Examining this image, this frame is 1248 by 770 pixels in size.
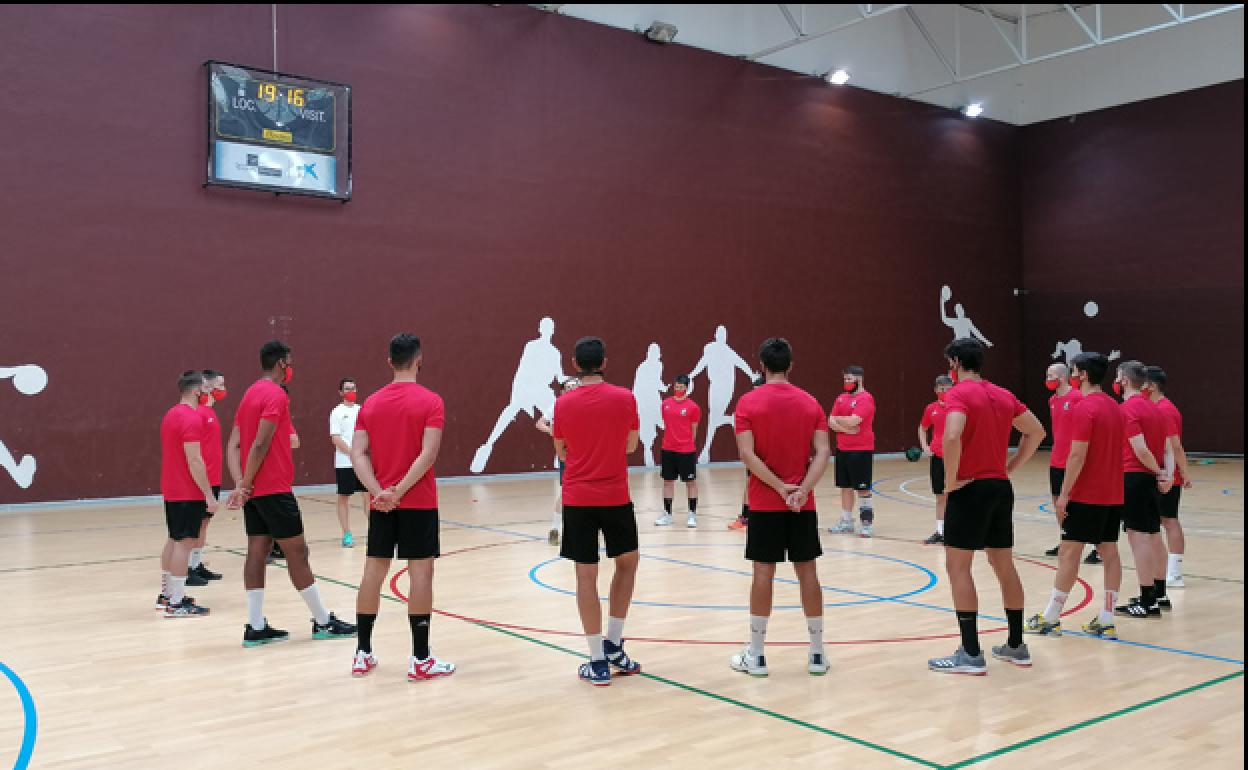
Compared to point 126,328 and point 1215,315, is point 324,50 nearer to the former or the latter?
point 126,328

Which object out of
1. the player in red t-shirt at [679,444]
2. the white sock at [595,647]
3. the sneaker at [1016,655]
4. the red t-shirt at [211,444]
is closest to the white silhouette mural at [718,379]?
the player in red t-shirt at [679,444]

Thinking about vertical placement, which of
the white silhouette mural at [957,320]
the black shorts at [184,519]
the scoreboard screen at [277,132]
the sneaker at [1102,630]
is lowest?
the sneaker at [1102,630]

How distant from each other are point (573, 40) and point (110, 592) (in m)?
13.6

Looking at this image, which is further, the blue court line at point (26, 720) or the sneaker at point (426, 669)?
the sneaker at point (426, 669)

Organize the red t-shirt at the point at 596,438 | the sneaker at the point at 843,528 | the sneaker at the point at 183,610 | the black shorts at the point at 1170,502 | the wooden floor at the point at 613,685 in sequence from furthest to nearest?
1. the sneaker at the point at 843,528
2. the black shorts at the point at 1170,502
3. the sneaker at the point at 183,610
4. the red t-shirt at the point at 596,438
5. the wooden floor at the point at 613,685

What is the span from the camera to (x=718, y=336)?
20.4m

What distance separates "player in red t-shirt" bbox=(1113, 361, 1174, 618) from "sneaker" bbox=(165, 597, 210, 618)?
20.7ft

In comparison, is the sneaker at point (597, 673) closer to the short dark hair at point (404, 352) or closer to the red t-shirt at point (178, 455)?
the short dark hair at point (404, 352)

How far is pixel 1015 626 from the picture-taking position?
18.8 feet

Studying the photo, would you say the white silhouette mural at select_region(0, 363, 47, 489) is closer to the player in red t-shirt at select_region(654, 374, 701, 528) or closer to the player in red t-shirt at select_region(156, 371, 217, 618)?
the player in red t-shirt at select_region(156, 371, 217, 618)

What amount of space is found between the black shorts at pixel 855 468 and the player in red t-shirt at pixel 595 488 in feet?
19.8

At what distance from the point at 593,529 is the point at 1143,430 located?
13.2ft

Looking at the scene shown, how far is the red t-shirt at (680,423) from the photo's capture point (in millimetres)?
11961

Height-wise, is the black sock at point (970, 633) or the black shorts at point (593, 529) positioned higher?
the black shorts at point (593, 529)
